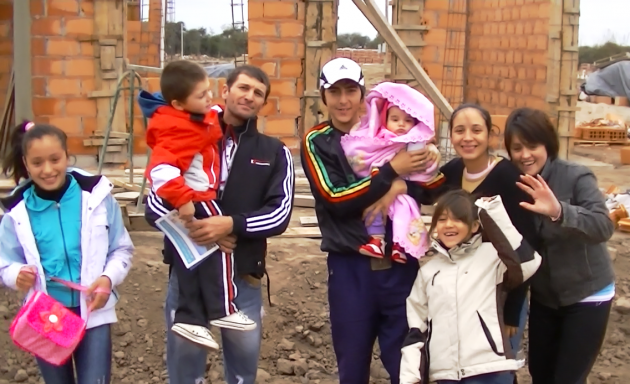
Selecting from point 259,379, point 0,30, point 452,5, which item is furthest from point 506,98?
point 259,379

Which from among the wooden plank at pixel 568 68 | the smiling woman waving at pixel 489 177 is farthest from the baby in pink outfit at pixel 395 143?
the wooden plank at pixel 568 68

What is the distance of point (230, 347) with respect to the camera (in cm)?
328

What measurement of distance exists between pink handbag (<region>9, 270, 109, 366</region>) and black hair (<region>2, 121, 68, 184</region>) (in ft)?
1.67

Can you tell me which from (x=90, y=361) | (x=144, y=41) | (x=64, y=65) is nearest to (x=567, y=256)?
(x=90, y=361)

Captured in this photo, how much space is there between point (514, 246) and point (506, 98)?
33.8 feet

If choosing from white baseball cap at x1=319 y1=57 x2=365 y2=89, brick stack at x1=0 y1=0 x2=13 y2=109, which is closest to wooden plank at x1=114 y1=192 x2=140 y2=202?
brick stack at x1=0 y1=0 x2=13 y2=109

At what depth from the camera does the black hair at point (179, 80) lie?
300cm

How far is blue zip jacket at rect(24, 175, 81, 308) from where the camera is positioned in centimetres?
297

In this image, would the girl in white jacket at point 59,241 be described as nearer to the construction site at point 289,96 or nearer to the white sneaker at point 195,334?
the white sneaker at point 195,334

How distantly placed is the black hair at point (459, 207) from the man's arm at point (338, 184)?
22cm

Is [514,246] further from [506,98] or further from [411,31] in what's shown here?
[506,98]

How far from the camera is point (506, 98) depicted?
12695mm

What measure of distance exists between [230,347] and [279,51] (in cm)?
633

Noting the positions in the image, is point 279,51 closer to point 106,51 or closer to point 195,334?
point 106,51
